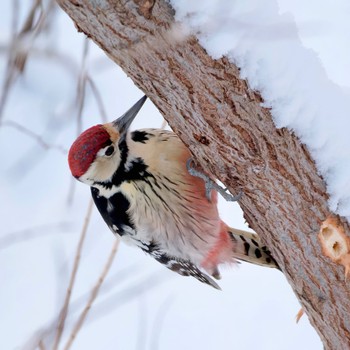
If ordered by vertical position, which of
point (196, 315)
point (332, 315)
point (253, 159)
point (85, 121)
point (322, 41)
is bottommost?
point (332, 315)

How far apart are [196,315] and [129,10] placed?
8.23 feet

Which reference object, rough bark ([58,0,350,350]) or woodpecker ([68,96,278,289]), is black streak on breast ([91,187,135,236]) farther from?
rough bark ([58,0,350,350])

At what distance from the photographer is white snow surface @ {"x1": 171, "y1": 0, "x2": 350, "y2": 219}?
1722mm

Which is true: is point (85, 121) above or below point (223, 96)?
above

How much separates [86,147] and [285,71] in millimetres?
1058

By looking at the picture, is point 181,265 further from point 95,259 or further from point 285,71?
point 285,71

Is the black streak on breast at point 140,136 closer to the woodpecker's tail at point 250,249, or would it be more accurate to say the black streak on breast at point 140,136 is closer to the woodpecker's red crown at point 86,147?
the woodpecker's red crown at point 86,147

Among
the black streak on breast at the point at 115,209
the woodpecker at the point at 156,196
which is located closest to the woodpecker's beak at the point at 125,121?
the woodpecker at the point at 156,196

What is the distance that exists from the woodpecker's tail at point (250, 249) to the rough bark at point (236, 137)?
705 millimetres

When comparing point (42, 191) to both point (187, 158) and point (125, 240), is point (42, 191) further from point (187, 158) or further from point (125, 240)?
point (187, 158)

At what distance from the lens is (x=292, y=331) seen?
3.79m

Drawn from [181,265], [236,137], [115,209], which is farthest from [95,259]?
[236,137]

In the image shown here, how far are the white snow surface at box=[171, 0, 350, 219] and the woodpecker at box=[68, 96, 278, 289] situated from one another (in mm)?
809

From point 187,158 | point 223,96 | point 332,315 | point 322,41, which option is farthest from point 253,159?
point 322,41
